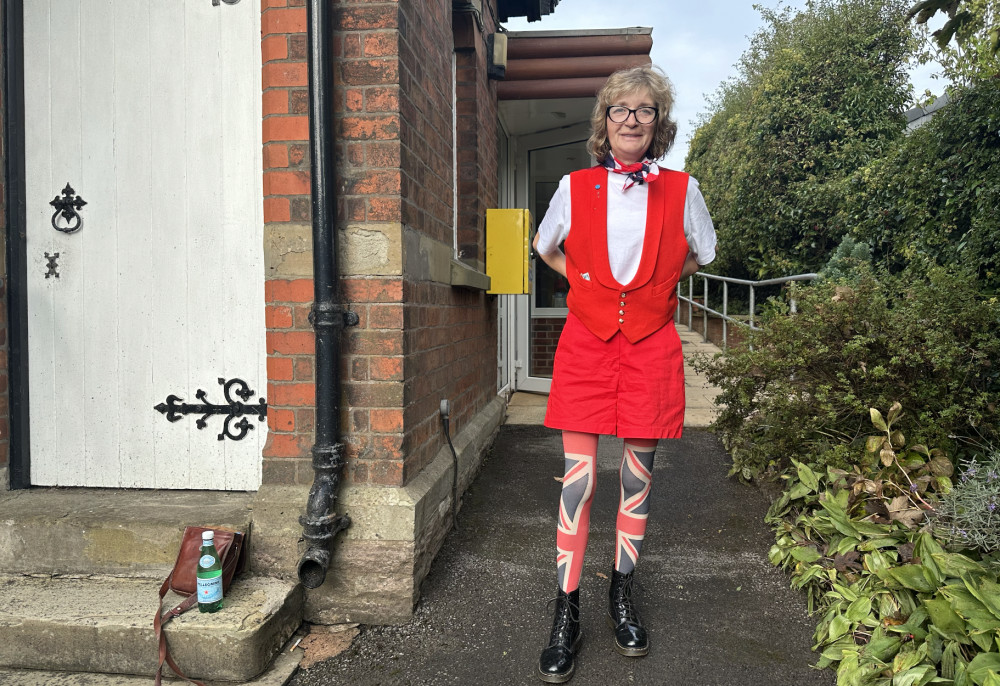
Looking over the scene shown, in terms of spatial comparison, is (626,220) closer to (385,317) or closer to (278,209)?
(385,317)

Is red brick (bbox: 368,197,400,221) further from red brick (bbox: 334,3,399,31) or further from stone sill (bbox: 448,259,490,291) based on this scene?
stone sill (bbox: 448,259,490,291)

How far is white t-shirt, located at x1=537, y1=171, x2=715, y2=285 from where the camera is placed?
214 cm

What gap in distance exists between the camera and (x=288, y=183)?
2.38 meters

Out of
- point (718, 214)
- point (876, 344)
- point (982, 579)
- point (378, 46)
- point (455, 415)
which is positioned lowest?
point (982, 579)

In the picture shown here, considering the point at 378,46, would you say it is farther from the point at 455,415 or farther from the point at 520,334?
the point at 520,334

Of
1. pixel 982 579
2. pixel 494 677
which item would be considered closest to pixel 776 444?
pixel 982 579

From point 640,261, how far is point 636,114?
46 cm

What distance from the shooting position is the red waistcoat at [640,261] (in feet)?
6.99

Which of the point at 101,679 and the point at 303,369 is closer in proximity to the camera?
the point at 101,679

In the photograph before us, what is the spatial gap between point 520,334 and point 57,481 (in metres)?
4.60

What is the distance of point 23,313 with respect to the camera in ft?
8.87

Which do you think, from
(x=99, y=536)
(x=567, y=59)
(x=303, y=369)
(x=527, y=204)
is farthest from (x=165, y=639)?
(x=527, y=204)

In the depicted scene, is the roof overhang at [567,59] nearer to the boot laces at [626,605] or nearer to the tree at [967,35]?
the tree at [967,35]

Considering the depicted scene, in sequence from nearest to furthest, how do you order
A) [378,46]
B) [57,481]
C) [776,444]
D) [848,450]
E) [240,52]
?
1. [378,46]
2. [240,52]
3. [57,481]
4. [848,450]
5. [776,444]
